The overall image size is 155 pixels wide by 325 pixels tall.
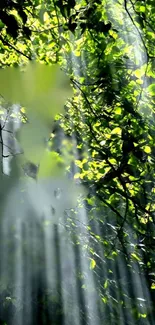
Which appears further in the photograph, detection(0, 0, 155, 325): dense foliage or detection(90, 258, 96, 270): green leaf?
detection(90, 258, 96, 270): green leaf

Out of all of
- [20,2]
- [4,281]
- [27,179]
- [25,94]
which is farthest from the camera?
[4,281]

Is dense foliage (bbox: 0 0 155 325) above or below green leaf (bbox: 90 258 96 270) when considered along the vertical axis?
above

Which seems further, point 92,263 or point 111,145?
point 92,263

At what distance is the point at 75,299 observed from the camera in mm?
1708

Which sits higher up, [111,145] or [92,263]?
[111,145]

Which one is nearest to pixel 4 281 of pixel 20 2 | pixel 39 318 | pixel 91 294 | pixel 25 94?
pixel 39 318

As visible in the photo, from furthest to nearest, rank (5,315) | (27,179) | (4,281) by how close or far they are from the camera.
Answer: (5,315)
(4,281)
(27,179)

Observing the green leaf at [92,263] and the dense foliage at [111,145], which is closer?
the dense foliage at [111,145]

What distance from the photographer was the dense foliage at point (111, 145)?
1.55 m

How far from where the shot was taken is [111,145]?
1599 millimetres

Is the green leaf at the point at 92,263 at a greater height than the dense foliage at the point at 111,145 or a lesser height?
lesser

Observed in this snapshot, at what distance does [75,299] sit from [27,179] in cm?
110

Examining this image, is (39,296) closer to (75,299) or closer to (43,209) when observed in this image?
(75,299)

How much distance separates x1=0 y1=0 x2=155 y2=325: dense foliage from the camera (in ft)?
5.09
